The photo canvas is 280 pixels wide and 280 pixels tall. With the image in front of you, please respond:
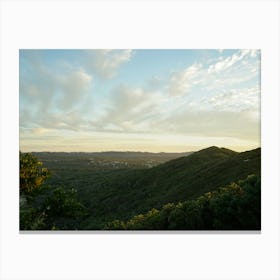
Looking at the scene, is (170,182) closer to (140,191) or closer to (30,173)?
(140,191)

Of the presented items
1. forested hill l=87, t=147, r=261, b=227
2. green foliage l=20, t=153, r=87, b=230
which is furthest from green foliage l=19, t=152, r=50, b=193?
forested hill l=87, t=147, r=261, b=227

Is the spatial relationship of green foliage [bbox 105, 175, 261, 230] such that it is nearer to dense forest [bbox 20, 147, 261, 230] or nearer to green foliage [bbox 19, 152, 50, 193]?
dense forest [bbox 20, 147, 261, 230]

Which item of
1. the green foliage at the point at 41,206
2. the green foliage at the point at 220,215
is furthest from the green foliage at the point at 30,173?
the green foliage at the point at 220,215

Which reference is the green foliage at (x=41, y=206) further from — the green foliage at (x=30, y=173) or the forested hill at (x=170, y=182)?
the forested hill at (x=170, y=182)

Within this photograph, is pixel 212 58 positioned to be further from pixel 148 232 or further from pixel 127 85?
pixel 148 232
